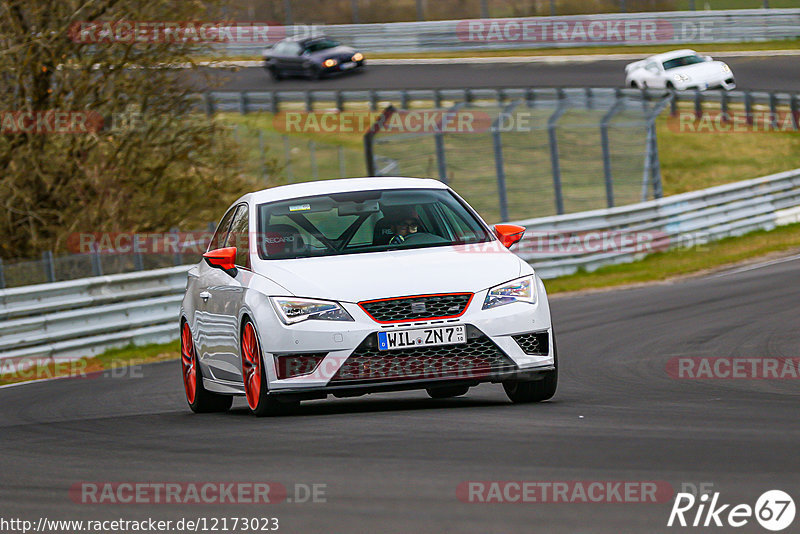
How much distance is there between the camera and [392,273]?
28.0 feet

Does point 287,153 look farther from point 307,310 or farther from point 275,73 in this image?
point 307,310

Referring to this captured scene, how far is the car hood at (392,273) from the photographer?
8.41m

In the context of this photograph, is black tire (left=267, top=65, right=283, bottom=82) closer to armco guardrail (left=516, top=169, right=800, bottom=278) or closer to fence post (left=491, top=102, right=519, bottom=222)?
armco guardrail (left=516, top=169, right=800, bottom=278)

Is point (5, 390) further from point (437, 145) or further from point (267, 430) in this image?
point (437, 145)

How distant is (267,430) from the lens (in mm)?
7984

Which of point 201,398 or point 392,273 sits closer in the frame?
point 392,273

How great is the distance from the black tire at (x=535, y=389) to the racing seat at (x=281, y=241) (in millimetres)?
1665

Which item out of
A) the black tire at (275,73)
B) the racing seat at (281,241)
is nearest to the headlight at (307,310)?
the racing seat at (281,241)

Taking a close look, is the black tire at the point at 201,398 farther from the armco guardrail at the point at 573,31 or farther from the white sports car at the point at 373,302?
the armco guardrail at the point at 573,31

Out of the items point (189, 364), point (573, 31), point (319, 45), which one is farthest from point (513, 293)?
point (573, 31)

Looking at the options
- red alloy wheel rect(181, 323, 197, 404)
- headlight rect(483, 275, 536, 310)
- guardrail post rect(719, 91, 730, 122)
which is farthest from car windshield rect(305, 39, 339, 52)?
headlight rect(483, 275, 536, 310)

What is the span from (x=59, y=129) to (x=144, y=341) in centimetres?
439

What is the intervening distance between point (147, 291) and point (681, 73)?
24.7 m

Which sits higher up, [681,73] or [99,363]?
[99,363]
